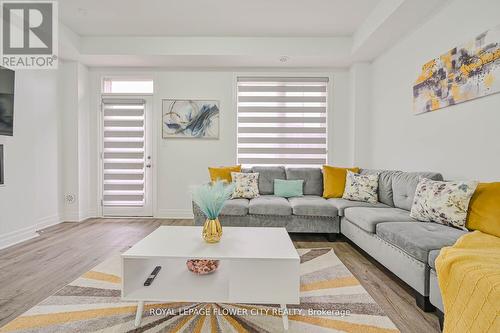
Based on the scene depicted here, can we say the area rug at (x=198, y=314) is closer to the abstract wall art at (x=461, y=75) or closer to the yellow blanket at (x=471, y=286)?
the yellow blanket at (x=471, y=286)

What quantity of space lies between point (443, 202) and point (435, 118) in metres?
1.14

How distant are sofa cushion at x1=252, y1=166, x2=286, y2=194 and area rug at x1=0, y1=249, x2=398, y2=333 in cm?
198

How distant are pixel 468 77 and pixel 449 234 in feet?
4.87

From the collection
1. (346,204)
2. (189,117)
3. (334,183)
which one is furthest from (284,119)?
(346,204)

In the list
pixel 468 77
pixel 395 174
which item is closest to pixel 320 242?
pixel 395 174

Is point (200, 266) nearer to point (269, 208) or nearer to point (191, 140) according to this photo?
point (269, 208)

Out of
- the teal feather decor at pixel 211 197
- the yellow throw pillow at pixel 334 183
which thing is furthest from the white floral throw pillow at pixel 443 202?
the teal feather decor at pixel 211 197

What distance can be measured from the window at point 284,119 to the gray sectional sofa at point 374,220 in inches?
22.4

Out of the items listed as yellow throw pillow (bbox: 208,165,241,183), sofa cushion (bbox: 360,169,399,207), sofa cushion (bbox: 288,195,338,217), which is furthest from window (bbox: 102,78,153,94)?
sofa cushion (bbox: 360,169,399,207)

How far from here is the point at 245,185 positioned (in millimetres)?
3752

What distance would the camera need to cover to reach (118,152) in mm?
4543

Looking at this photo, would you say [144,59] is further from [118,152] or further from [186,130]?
[118,152]

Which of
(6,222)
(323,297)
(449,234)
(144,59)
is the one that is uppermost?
(144,59)

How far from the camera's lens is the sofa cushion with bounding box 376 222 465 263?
5.86 feet
